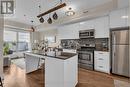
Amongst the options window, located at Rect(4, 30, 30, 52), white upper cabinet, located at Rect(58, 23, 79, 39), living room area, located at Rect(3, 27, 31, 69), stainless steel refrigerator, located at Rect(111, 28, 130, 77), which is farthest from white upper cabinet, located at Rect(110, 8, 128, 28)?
window, located at Rect(4, 30, 30, 52)

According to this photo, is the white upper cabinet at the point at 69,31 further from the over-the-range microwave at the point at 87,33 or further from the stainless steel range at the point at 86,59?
the stainless steel range at the point at 86,59

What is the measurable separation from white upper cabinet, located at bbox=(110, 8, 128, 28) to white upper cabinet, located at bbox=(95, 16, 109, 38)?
0.29 m

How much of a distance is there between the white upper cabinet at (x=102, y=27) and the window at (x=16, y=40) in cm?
642

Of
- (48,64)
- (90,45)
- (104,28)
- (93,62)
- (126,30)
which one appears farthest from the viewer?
(90,45)

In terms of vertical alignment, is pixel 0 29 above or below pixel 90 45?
above

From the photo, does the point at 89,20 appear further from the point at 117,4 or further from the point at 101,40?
the point at 117,4

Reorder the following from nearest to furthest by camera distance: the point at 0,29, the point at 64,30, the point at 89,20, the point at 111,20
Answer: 1. the point at 0,29
2. the point at 111,20
3. the point at 89,20
4. the point at 64,30

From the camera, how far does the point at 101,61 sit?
4246mm

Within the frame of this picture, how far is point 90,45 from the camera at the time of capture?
205 inches

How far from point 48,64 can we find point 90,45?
3293mm

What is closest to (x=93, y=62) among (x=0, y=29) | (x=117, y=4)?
(x=117, y=4)

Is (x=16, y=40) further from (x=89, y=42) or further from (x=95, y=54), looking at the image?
(x=95, y=54)

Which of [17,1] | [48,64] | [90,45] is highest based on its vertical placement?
[17,1]

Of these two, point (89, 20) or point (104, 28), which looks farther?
point (89, 20)
